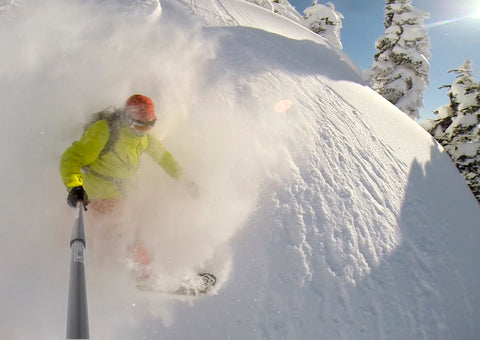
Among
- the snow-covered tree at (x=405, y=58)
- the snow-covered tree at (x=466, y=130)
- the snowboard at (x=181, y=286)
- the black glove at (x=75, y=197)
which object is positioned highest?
the snow-covered tree at (x=405, y=58)

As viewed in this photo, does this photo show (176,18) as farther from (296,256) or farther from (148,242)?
(296,256)

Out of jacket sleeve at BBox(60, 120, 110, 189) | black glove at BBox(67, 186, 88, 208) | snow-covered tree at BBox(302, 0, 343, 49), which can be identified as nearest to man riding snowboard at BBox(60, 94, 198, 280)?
jacket sleeve at BBox(60, 120, 110, 189)

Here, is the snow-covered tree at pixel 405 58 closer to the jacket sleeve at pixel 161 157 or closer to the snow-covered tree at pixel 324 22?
the snow-covered tree at pixel 324 22

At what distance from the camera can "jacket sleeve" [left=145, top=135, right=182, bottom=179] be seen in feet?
14.8

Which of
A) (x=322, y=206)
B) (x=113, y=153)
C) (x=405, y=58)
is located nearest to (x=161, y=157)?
(x=113, y=153)

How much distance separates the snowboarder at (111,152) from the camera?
12.2ft

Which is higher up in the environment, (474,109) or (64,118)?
(474,109)

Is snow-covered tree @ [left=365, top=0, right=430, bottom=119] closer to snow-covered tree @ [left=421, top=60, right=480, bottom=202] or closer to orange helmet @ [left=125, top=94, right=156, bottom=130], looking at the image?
snow-covered tree @ [left=421, top=60, right=480, bottom=202]

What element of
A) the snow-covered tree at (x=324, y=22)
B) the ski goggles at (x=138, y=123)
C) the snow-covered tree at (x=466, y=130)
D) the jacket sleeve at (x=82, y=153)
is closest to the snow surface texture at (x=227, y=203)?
the jacket sleeve at (x=82, y=153)

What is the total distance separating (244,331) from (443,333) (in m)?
2.87

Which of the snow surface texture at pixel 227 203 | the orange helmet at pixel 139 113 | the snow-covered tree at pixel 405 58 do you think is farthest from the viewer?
the snow-covered tree at pixel 405 58

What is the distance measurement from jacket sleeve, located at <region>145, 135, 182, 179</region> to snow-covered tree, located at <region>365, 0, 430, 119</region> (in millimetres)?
16075

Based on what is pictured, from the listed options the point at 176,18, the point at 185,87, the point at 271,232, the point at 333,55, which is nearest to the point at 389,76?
the point at 333,55

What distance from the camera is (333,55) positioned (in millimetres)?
10633
